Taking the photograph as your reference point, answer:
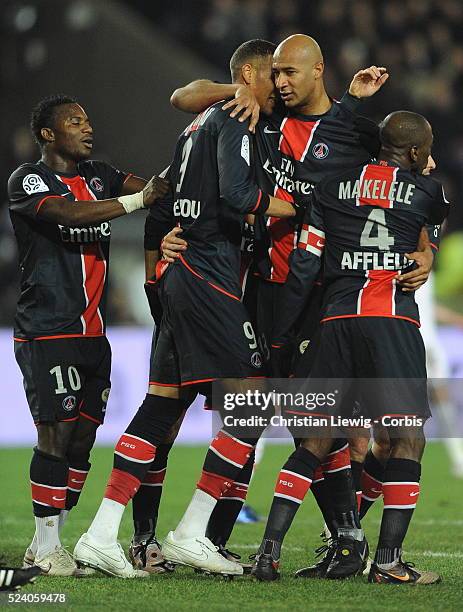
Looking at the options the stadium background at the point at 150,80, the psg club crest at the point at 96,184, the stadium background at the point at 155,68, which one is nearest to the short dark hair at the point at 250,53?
the psg club crest at the point at 96,184

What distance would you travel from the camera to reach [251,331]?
5.29 m

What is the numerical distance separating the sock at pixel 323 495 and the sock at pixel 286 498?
1.39ft

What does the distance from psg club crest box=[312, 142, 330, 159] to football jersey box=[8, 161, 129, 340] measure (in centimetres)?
113

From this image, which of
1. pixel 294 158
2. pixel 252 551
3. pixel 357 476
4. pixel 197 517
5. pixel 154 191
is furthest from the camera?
pixel 252 551

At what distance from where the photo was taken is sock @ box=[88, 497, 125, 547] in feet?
16.6

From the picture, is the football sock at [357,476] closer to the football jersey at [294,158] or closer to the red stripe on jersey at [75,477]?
the football jersey at [294,158]

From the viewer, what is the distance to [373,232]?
16.8 feet

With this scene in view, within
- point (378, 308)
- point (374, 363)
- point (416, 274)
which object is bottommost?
point (374, 363)

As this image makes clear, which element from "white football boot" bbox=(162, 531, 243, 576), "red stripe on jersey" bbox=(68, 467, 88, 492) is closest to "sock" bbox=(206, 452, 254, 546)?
"white football boot" bbox=(162, 531, 243, 576)

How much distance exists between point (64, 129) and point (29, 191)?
0.40 m

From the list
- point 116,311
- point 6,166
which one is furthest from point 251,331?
point 6,166

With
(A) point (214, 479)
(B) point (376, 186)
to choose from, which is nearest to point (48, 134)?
(B) point (376, 186)

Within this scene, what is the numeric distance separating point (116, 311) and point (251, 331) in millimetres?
8587

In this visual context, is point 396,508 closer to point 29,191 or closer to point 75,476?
point 75,476
